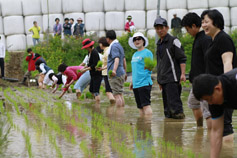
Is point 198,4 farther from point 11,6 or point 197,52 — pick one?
point 197,52

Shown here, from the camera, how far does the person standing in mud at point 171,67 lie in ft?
24.8

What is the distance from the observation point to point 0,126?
559 centimetres

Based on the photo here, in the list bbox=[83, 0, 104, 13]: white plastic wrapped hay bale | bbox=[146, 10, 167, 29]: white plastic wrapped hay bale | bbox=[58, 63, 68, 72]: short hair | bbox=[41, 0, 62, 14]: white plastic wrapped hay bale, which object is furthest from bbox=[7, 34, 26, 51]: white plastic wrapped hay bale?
bbox=[58, 63, 68, 72]: short hair

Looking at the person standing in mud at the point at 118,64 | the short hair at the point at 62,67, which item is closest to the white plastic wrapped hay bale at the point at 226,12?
the short hair at the point at 62,67

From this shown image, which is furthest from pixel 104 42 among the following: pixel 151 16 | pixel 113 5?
pixel 113 5

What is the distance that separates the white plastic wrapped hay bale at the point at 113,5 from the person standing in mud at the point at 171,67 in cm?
1619

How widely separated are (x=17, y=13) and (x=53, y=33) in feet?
7.95

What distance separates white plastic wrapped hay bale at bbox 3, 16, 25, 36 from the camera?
24703mm

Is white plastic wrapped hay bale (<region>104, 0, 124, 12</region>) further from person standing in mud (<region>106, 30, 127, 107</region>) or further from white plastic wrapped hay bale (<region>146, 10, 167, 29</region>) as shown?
person standing in mud (<region>106, 30, 127, 107</region>)

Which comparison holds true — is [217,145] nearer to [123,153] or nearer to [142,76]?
[123,153]

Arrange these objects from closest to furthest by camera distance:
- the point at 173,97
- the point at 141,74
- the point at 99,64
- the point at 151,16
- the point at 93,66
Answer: the point at 173,97, the point at 141,74, the point at 99,64, the point at 93,66, the point at 151,16

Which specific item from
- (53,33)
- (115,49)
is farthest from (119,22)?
(115,49)

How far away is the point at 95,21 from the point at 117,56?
14.3 metres

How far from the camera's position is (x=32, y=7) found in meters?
24.5
